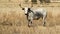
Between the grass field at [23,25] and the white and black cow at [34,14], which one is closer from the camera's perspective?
the grass field at [23,25]

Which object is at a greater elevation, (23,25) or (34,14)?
(34,14)

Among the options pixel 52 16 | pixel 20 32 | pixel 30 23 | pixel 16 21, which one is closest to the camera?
pixel 20 32

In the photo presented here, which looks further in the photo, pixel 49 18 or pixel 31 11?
pixel 49 18

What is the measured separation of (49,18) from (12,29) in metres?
2.87

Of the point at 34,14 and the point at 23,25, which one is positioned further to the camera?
the point at 34,14

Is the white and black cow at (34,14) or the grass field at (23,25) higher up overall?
the white and black cow at (34,14)

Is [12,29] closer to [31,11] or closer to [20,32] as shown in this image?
[20,32]

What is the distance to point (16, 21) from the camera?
11008mm

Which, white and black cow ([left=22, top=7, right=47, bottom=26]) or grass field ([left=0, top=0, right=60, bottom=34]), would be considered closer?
grass field ([left=0, top=0, right=60, bottom=34])

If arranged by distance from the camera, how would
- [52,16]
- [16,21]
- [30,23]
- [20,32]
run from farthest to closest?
[52,16], [16,21], [30,23], [20,32]

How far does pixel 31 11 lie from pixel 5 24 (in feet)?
4.38

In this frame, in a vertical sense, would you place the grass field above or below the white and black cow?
below

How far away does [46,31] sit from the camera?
8875 millimetres

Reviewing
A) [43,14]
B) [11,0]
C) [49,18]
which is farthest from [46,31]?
[11,0]
